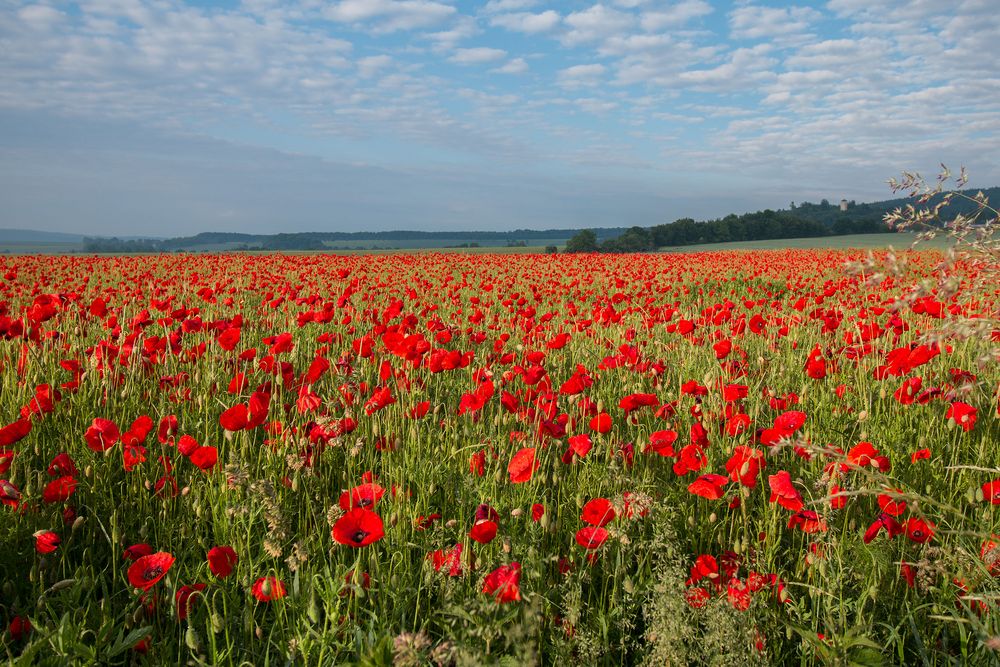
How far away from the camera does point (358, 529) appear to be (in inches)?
62.5

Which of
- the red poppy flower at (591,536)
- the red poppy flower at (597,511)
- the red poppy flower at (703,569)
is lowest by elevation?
the red poppy flower at (703,569)

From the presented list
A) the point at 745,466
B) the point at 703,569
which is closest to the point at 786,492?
the point at 745,466

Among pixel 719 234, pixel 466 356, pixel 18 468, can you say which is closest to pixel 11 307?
pixel 18 468

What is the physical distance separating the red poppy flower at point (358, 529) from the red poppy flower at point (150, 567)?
0.44m

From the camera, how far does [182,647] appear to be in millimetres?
1713

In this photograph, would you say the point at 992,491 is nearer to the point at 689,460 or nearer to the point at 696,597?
the point at 689,460

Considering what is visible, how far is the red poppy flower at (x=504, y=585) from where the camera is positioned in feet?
4.84

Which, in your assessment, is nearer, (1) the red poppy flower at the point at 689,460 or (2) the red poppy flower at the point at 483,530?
(2) the red poppy flower at the point at 483,530

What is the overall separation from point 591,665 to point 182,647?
107cm

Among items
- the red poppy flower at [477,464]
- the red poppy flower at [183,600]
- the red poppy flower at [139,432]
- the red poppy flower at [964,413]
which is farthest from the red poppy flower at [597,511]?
the red poppy flower at [964,413]

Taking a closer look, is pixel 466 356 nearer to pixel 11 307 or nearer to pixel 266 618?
pixel 266 618

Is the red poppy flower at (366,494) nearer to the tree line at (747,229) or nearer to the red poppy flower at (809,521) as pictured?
the red poppy flower at (809,521)

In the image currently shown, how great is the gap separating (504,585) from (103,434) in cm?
149

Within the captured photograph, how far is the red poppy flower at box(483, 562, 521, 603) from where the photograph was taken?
1.47 meters
